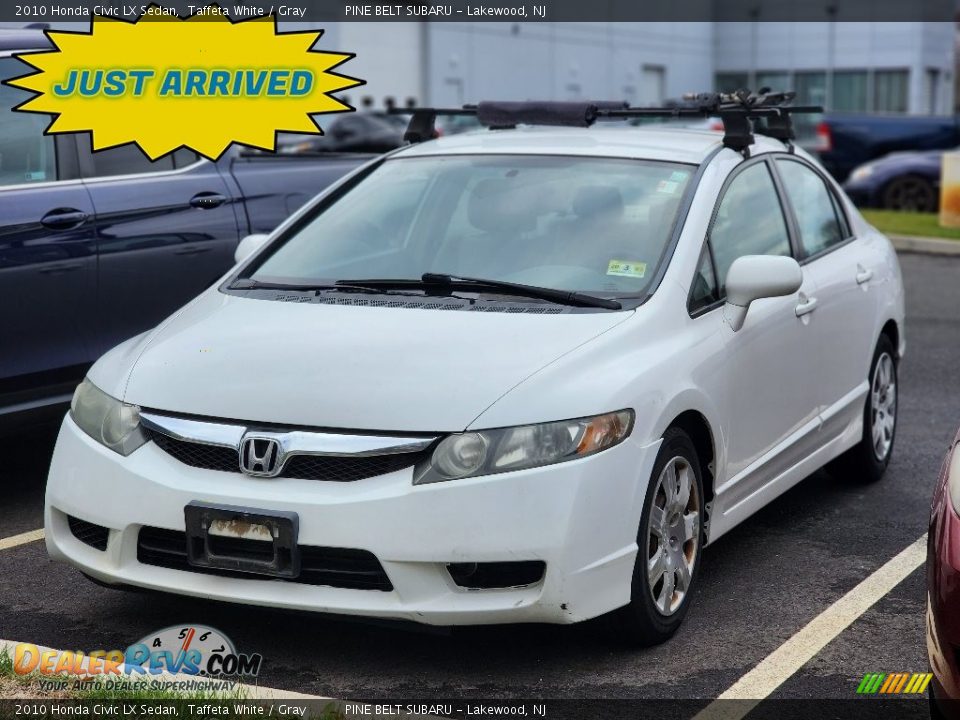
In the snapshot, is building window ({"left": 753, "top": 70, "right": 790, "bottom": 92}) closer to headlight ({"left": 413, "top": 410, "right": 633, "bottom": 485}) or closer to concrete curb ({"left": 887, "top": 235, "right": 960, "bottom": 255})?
concrete curb ({"left": 887, "top": 235, "right": 960, "bottom": 255})

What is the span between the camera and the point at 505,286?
472 cm

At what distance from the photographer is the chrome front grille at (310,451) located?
388 cm

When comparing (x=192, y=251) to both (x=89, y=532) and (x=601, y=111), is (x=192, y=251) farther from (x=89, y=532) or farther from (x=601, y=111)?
(x=89, y=532)

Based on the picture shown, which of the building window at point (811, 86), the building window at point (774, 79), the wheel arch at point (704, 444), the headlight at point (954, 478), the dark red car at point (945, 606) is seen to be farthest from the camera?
the building window at point (774, 79)

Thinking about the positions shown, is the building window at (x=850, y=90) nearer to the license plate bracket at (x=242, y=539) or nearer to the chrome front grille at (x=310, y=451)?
the chrome front grille at (x=310, y=451)

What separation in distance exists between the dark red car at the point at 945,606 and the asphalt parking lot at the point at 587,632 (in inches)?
29.8

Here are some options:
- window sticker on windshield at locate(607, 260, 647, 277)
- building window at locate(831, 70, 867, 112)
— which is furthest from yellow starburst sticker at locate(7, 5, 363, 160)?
building window at locate(831, 70, 867, 112)

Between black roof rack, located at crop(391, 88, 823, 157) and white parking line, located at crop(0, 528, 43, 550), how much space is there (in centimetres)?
227

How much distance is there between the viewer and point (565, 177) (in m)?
5.23

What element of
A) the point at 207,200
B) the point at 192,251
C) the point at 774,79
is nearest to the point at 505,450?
the point at 192,251

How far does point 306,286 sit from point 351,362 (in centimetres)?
87

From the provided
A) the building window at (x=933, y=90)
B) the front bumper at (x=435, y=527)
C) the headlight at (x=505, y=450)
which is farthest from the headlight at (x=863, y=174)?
the building window at (x=933, y=90)

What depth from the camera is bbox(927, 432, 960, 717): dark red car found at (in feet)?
10.5

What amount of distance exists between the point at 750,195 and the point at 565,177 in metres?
0.78
